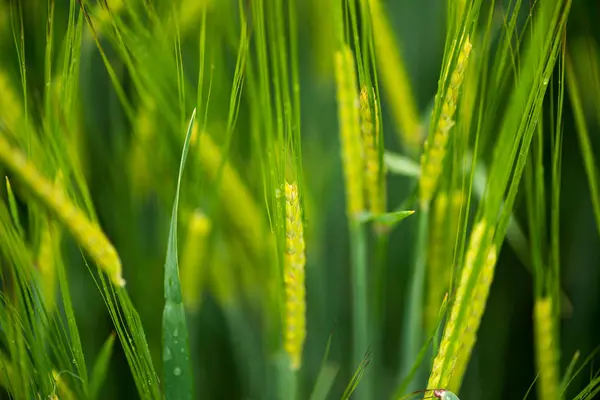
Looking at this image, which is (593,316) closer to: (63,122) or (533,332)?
(533,332)

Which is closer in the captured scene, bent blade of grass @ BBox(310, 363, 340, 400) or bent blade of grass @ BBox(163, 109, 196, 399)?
bent blade of grass @ BBox(163, 109, 196, 399)

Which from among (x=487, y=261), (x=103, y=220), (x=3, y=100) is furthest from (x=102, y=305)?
(x=487, y=261)

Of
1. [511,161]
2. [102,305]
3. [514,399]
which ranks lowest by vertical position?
[514,399]

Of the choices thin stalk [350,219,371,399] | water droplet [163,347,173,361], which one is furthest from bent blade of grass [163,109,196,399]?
thin stalk [350,219,371,399]

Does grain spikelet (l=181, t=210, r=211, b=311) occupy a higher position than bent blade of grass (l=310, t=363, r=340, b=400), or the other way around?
grain spikelet (l=181, t=210, r=211, b=311)

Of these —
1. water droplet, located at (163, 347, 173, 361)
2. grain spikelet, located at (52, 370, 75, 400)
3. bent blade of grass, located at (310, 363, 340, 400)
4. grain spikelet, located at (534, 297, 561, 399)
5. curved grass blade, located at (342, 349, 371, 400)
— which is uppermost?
water droplet, located at (163, 347, 173, 361)

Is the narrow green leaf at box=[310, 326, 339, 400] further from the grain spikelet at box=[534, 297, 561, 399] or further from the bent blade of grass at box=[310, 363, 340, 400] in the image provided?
the grain spikelet at box=[534, 297, 561, 399]
